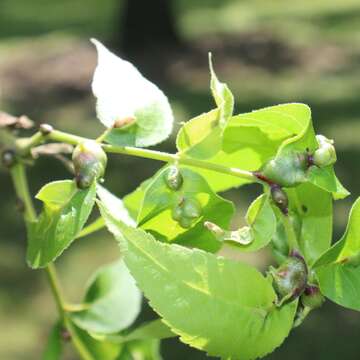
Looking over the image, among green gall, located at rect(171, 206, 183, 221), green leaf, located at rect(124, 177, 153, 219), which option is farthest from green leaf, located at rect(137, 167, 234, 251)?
green leaf, located at rect(124, 177, 153, 219)

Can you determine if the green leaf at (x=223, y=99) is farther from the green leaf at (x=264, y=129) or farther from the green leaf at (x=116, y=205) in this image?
the green leaf at (x=116, y=205)

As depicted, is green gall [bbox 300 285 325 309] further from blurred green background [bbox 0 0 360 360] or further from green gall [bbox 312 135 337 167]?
blurred green background [bbox 0 0 360 360]

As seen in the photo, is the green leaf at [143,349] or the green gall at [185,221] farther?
the green leaf at [143,349]

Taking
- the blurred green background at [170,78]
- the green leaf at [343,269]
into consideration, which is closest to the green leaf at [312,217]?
the green leaf at [343,269]

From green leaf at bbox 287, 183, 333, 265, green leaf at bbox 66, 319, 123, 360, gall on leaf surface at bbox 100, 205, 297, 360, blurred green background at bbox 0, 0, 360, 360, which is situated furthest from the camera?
blurred green background at bbox 0, 0, 360, 360

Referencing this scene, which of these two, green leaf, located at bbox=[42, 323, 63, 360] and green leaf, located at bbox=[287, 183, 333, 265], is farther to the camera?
green leaf, located at bbox=[42, 323, 63, 360]

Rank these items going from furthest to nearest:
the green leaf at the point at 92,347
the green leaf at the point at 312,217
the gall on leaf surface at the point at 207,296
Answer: the green leaf at the point at 92,347
the green leaf at the point at 312,217
the gall on leaf surface at the point at 207,296

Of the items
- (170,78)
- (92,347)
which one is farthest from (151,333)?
(170,78)

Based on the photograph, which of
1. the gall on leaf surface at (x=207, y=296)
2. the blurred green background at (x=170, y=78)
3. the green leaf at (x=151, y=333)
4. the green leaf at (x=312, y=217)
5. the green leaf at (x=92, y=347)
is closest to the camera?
the gall on leaf surface at (x=207, y=296)
